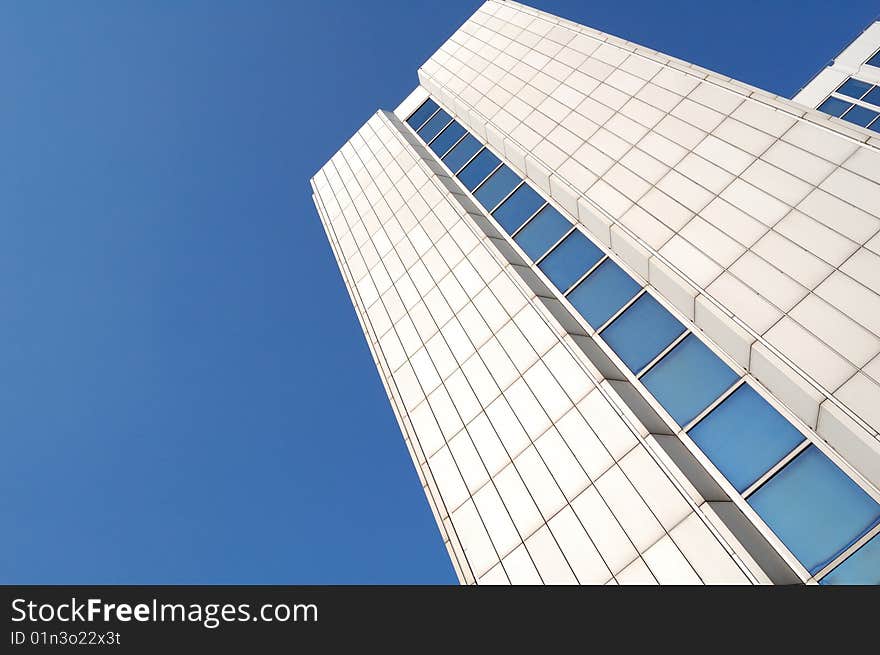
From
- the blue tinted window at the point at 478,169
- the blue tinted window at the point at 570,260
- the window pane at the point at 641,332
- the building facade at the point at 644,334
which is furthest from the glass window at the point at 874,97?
the window pane at the point at 641,332

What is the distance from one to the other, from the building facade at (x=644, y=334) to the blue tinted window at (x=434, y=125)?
565 centimetres

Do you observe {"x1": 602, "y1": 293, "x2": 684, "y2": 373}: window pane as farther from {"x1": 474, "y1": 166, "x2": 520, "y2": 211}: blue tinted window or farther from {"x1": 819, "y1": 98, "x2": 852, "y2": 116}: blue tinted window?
{"x1": 819, "y1": 98, "x2": 852, "y2": 116}: blue tinted window

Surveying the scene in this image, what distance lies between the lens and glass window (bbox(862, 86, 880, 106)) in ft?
104

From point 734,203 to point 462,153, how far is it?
14791 mm

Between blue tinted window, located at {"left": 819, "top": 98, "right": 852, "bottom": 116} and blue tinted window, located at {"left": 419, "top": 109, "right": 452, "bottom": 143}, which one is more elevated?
blue tinted window, located at {"left": 419, "top": 109, "right": 452, "bottom": 143}

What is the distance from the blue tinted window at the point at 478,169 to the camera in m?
24.1

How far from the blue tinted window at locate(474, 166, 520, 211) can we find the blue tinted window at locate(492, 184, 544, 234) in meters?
0.51

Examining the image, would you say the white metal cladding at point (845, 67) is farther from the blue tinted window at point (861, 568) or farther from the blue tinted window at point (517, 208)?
the blue tinted window at point (861, 568)

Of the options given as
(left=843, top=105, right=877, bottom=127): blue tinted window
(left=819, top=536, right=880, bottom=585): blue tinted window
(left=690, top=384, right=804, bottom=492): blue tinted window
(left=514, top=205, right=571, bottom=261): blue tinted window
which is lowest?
(left=819, top=536, right=880, bottom=585): blue tinted window

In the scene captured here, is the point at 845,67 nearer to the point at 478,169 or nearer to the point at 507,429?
the point at 478,169

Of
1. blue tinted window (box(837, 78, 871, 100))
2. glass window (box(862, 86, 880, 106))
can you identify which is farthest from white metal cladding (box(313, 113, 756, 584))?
blue tinted window (box(837, 78, 871, 100))

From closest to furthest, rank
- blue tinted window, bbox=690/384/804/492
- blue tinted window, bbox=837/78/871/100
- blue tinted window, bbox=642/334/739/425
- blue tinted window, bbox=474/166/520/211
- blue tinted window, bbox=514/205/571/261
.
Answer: blue tinted window, bbox=690/384/804/492 < blue tinted window, bbox=642/334/739/425 < blue tinted window, bbox=514/205/571/261 < blue tinted window, bbox=474/166/520/211 < blue tinted window, bbox=837/78/871/100
